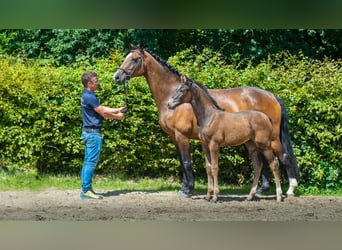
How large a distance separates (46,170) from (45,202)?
6.74 feet

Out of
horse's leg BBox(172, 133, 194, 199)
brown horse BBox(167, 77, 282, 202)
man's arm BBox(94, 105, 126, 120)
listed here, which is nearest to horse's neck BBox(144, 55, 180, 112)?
horse's leg BBox(172, 133, 194, 199)

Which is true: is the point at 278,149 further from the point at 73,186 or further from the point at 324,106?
the point at 73,186

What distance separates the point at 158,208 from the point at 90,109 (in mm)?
1659

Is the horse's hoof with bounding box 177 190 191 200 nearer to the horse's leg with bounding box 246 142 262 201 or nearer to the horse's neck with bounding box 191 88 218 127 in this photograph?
the horse's leg with bounding box 246 142 262 201

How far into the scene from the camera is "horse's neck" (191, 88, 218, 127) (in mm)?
7707

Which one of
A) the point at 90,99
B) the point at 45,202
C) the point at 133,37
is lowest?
the point at 45,202

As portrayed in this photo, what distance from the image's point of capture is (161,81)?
830cm

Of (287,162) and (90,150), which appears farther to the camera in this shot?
(287,162)

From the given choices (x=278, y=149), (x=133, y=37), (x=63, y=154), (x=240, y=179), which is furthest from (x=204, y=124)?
(x=133, y=37)

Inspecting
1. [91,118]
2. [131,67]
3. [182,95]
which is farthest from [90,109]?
Result: [182,95]

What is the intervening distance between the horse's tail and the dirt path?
41cm

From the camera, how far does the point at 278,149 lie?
8.38m

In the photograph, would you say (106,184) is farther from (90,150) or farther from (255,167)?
(255,167)

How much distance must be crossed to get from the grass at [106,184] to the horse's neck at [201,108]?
1616mm
